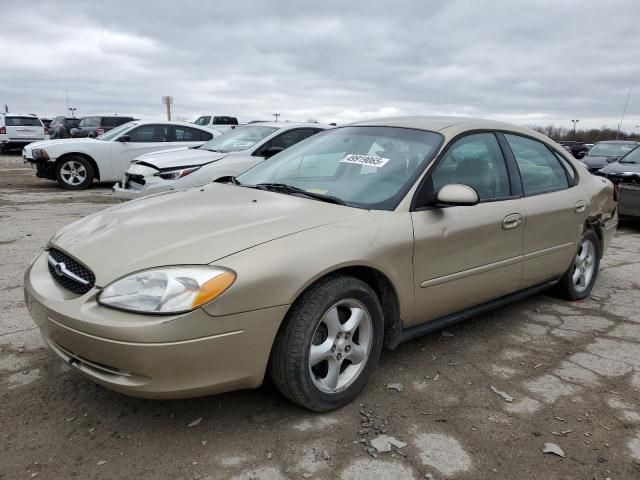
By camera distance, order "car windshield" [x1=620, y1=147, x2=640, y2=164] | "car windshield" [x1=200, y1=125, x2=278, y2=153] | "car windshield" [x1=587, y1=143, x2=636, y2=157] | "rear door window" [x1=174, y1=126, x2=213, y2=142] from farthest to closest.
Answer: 1. "car windshield" [x1=587, y1=143, x2=636, y2=157]
2. "rear door window" [x1=174, y1=126, x2=213, y2=142]
3. "car windshield" [x1=620, y1=147, x2=640, y2=164]
4. "car windshield" [x1=200, y1=125, x2=278, y2=153]

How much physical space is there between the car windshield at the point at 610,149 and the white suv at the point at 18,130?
19.6 metres

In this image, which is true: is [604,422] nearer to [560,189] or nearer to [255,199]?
[560,189]

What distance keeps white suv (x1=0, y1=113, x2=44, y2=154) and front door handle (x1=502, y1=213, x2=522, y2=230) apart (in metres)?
21.3

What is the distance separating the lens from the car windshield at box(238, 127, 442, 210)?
300 cm

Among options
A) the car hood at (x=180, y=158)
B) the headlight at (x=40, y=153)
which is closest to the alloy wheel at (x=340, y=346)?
the car hood at (x=180, y=158)

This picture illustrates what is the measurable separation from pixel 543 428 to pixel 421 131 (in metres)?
1.91

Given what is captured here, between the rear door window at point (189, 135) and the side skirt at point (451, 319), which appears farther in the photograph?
the rear door window at point (189, 135)

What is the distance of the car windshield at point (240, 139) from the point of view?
796 cm

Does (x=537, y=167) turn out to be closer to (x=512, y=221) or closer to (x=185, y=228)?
(x=512, y=221)

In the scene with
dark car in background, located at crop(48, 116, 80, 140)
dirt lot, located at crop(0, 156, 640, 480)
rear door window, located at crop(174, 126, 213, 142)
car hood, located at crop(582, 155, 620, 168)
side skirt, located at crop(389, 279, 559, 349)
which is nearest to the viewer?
dirt lot, located at crop(0, 156, 640, 480)

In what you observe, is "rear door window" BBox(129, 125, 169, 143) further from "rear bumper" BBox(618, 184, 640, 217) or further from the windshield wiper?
"rear bumper" BBox(618, 184, 640, 217)

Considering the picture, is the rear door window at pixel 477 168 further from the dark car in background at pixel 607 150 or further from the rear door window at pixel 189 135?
the dark car in background at pixel 607 150

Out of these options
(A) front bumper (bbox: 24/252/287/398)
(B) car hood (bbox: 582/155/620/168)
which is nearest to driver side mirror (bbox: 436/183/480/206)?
(A) front bumper (bbox: 24/252/287/398)

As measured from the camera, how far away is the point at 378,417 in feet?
8.55
